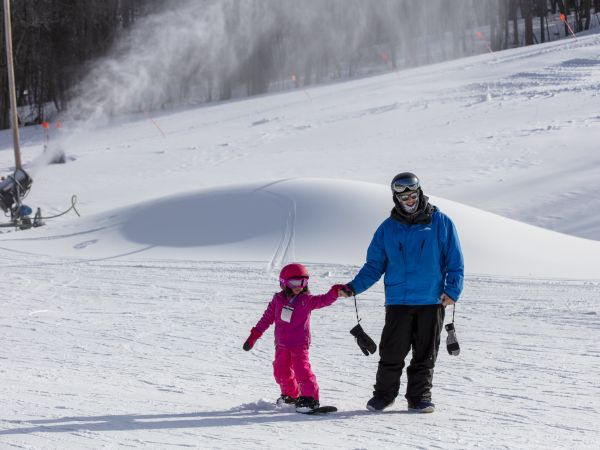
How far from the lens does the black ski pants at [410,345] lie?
16.8 feet

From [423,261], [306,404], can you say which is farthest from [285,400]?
[423,261]

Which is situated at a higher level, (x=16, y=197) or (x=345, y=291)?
(x=345, y=291)

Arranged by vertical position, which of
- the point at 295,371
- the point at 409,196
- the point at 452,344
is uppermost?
the point at 409,196

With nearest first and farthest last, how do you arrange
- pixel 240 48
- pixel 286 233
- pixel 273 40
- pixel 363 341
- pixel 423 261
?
1. pixel 423 261
2. pixel 363 341
3. pixel 286 233
4. pixel 240 48
5. pixel 273 40

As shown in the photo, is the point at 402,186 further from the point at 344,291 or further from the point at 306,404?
the point at 306,404

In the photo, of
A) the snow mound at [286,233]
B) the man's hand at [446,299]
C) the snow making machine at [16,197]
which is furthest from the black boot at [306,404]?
the snow making machine at [16,197]

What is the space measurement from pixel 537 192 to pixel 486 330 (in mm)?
9269

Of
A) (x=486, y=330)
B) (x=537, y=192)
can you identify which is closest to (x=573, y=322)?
(x=486, y=330)

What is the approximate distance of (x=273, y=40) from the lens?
41312mm

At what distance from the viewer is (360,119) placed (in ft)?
84.8

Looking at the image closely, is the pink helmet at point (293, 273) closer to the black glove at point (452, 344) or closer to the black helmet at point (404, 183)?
the black helmet at point (404, 183)

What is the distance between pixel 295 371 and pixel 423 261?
97 centimetres

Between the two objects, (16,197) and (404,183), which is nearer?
(404,183)

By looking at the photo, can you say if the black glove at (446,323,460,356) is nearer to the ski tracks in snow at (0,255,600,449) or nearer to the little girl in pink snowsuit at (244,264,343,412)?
the ski tracks in snow at (0,255,600,449)
